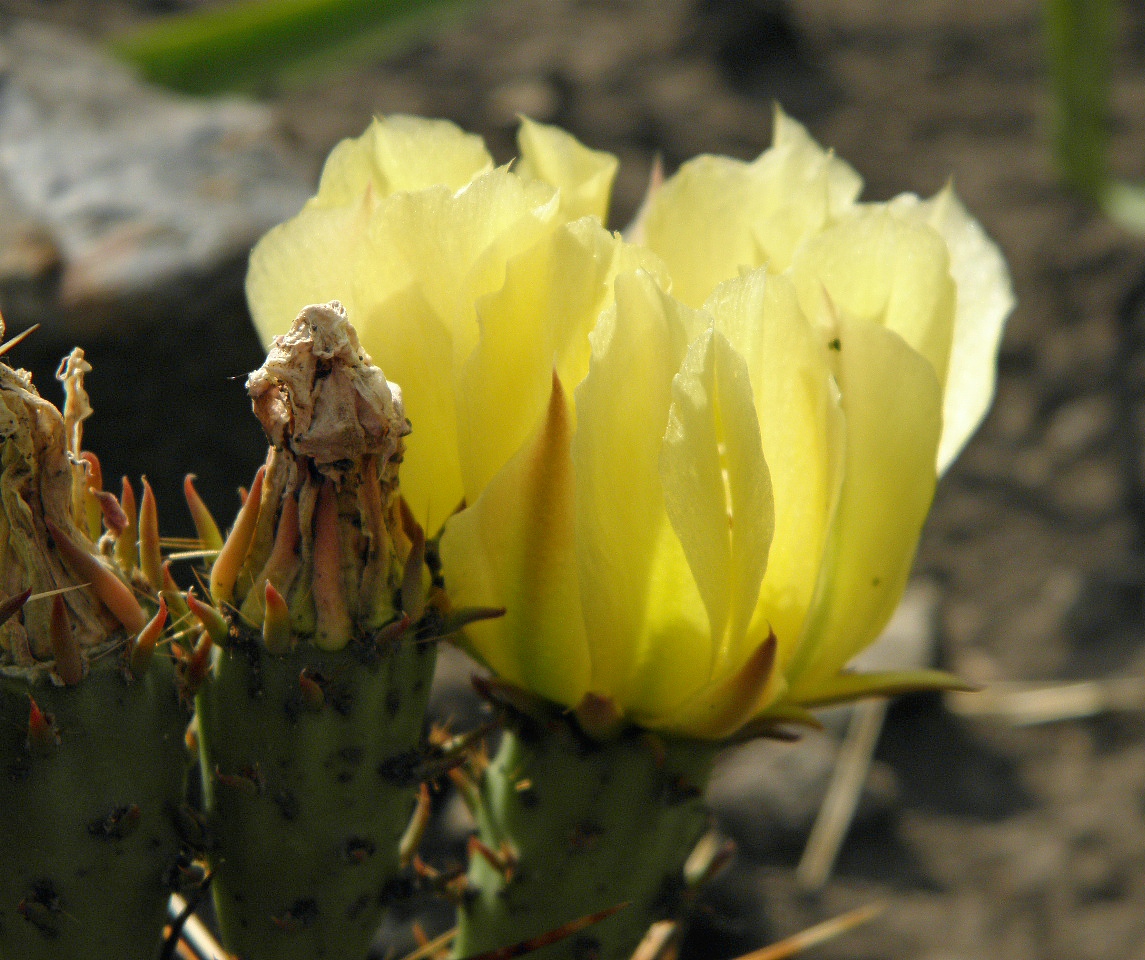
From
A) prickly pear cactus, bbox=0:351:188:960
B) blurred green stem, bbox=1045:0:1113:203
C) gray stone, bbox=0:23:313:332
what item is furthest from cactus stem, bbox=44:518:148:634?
blurred green stem, bbox=1045:0:1113:203

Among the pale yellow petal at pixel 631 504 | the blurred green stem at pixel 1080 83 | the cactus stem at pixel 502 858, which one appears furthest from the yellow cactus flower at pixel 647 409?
the blurred green stem at pixel 1080 83

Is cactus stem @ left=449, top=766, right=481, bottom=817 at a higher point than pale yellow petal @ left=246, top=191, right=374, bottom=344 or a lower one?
lower

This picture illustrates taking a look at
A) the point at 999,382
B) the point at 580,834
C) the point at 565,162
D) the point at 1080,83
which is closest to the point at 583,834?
the point at 580,834

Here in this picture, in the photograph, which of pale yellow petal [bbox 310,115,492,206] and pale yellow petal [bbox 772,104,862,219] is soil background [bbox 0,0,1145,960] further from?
pale yellow petal [bbox 310,115,492,206]

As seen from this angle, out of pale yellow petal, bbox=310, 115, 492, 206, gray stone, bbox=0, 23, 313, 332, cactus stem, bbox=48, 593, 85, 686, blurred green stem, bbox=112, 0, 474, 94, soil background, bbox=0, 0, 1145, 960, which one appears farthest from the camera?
blurred green stem, bbox=112, 0, 474, 94

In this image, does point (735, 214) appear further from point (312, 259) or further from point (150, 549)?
point (150, 549)

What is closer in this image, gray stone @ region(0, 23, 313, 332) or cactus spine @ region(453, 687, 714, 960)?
cactus spine @ region(453, 687, 714, 960)
